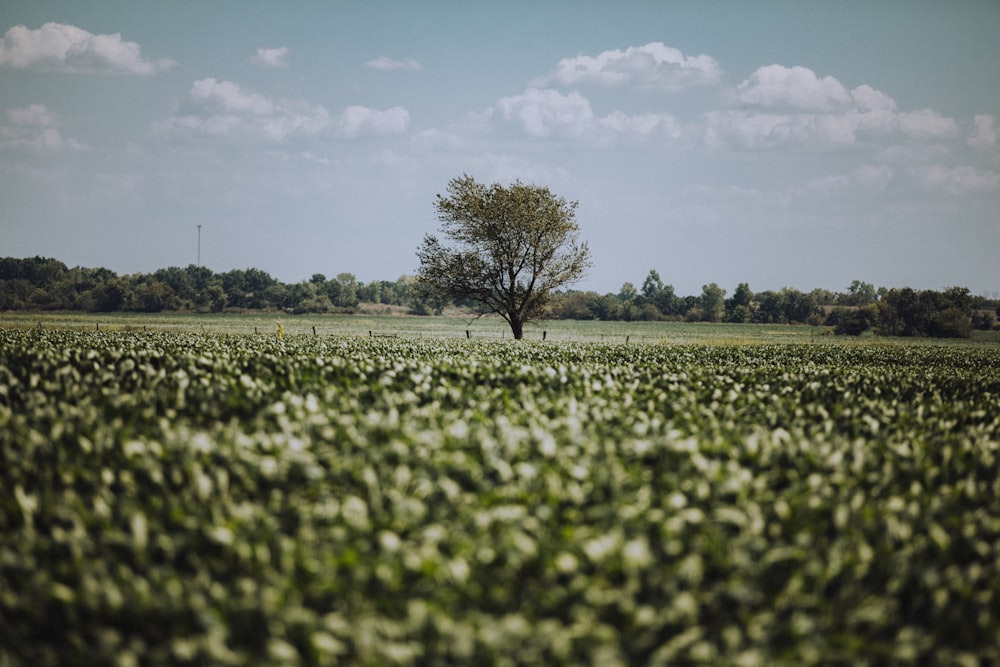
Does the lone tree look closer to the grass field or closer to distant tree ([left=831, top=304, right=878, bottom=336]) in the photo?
the grass field

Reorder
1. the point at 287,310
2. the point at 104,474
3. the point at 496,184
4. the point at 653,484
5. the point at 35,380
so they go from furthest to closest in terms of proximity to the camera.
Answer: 1. the point at 287,310
2. the point at 496,184
3. the point at 35,380
4. the point at 653,484
5. the point at 104,474

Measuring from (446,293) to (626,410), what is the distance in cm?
5047

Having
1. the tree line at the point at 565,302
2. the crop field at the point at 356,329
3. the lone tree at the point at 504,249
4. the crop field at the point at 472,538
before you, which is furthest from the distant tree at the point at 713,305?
the crop field at the point at 472,538

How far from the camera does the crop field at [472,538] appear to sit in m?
4.91

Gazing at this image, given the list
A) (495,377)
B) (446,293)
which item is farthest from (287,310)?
(495,377)

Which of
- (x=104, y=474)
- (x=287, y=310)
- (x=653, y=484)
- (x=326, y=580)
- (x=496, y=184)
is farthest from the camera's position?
(x=287, y=310)

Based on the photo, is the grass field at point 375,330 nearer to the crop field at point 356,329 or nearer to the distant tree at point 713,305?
the crop field at point 356,329

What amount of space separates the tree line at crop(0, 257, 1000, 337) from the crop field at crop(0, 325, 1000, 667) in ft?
350

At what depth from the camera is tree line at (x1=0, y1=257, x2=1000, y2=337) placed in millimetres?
117812

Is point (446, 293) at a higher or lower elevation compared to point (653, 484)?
higher

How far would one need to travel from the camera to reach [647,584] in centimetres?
559

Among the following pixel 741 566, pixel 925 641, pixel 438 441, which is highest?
pixel 438 441

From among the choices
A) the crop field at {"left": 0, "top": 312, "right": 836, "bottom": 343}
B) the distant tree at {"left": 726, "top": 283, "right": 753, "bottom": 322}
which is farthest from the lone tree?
the distant tree at {"left": 726, "top": 283, "right": 753, "bottom": 322}

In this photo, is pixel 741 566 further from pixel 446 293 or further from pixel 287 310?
pixel 287 310
